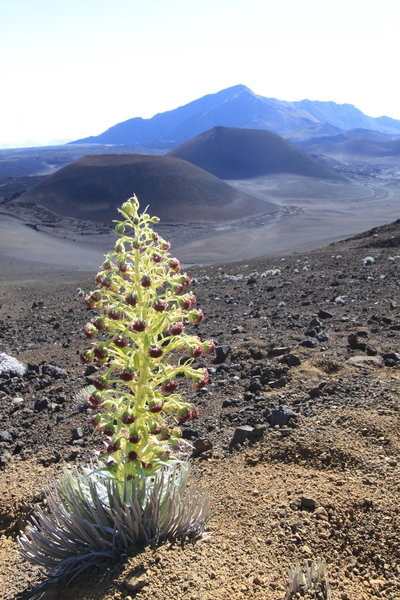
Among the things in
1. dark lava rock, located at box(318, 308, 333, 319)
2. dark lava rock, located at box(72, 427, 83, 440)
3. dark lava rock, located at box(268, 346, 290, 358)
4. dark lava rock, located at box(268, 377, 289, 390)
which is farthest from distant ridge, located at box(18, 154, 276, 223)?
dark lava rock, located at box(72, 427, 83, 440)

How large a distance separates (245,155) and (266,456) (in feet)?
296

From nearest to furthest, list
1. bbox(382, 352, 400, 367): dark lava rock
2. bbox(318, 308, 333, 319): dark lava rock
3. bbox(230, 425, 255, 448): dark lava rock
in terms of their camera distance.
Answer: bbox(230, 425, 255, 448): dark lava rock
bbox(382, 352, 400, 367): dark lava rock
bbox(318, 308, 333, 319): dark lava rock

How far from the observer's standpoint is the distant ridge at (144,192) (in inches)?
1965

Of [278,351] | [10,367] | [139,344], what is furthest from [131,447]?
[10,367]

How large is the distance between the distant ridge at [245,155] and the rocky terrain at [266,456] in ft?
260

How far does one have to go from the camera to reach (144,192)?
52.3 metres

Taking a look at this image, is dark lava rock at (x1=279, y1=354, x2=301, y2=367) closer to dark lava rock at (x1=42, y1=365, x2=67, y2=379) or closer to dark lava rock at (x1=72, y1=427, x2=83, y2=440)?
dark lava rock at (x1=72, y1=427, x2=83, y2=440)

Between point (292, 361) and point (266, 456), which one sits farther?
point (292, 361)

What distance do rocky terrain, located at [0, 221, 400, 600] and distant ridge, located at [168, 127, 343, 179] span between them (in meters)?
79.4

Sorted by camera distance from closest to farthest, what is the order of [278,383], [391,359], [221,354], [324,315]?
[278,383] → [391,359] → [221,354] → [324,315]

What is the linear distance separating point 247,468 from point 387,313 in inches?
181

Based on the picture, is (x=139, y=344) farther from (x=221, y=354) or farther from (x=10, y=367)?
(x=10, y=367)

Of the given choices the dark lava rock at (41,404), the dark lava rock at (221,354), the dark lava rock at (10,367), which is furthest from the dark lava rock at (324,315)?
the dark lava rock at (41,404)

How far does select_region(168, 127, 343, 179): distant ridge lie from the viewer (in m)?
85.1
